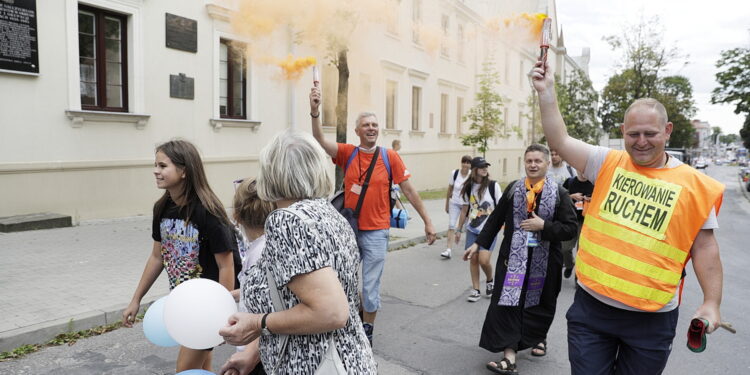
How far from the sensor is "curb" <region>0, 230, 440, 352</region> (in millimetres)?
4238

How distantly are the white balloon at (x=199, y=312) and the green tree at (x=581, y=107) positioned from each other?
29.8 meters

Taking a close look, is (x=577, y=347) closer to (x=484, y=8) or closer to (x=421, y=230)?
(x=421, y=230)

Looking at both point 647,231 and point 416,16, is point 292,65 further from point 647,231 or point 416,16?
point 647,231

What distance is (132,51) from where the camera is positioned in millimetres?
10250

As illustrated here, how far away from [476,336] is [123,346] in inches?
123

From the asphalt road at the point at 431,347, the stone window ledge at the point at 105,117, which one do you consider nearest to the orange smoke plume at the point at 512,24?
the asphalt road at the point at 431,347

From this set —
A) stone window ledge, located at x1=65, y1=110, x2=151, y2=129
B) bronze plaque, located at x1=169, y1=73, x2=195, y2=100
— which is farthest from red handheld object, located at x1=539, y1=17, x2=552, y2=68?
bronze plaque, located at x1=169, y1=73, x2=195, y2=100

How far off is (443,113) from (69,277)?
59.3ft

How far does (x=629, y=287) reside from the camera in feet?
7.83

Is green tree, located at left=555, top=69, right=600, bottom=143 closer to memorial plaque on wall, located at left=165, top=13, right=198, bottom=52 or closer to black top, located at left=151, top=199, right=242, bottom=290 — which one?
memorial plaque on wall, located at left=165, top=13, right=198, bottom=52

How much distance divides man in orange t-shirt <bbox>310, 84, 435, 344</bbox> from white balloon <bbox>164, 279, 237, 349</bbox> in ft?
7.66

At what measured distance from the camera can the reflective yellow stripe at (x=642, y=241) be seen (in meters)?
2.35

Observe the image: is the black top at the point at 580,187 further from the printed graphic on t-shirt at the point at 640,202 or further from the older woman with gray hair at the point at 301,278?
the older woman with gray hair at the point at 301,278

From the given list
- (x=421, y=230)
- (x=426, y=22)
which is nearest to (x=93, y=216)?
(x=421, y=230)
